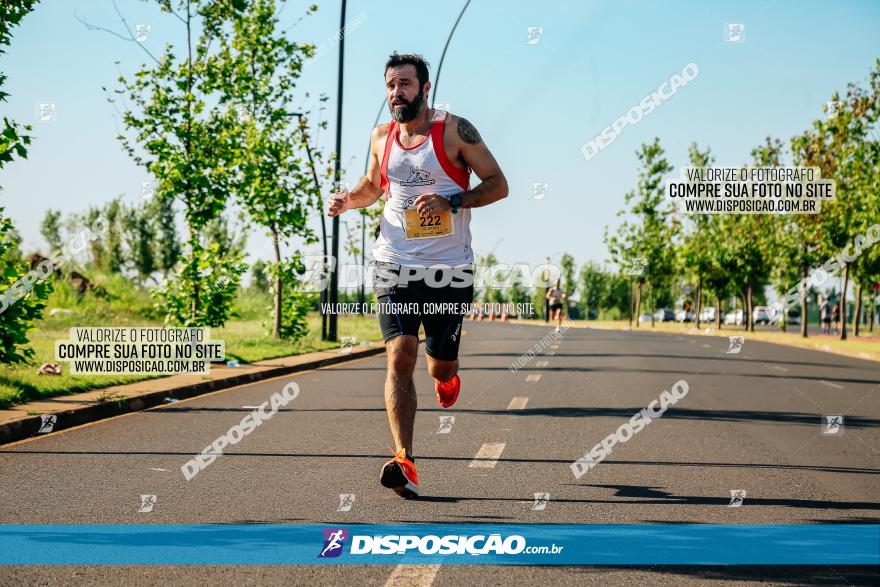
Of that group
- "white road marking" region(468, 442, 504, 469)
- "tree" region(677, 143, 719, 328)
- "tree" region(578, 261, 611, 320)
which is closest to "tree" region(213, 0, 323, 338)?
"white road marking" region(468, 442, 504, 469)

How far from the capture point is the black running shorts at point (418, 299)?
6125 mm

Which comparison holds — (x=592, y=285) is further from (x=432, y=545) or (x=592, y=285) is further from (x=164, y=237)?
(x=432, y=545)

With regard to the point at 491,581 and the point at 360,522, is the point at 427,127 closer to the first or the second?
the point at 360,522

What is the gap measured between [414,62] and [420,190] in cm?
74

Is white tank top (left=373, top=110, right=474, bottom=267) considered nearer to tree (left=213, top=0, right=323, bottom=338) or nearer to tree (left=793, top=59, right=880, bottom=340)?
tree (left=213, top=0, right=323, bottom=338)

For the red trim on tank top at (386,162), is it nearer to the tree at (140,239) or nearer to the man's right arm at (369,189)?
the man's right arm at (369,189)

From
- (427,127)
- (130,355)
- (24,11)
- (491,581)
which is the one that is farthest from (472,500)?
(130,355)

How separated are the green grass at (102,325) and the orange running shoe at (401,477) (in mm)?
5085

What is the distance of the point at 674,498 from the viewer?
6125mm

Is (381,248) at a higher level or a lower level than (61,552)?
higher

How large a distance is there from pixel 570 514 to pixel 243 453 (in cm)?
313

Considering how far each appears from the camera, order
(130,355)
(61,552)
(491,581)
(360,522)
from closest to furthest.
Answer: (491,581)
(61,552)
(360,522)
(130,355)

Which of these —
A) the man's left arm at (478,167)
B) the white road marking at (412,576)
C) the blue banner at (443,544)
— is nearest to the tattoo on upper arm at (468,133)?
the man's left arm at (478,167)

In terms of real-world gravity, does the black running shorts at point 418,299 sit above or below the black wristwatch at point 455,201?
below
